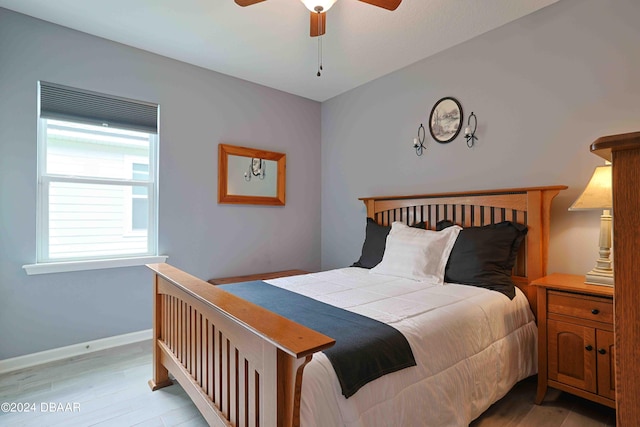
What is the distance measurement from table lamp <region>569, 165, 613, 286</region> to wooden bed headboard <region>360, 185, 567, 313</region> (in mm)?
241

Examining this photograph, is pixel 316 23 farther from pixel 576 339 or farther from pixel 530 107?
pixel 576 339

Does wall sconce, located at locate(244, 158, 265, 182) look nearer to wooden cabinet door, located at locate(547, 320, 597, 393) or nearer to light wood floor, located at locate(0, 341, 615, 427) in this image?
light wood floor, located at locate(0, 341, 615, 427)

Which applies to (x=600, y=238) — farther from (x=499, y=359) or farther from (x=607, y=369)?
(x=499, y=359)

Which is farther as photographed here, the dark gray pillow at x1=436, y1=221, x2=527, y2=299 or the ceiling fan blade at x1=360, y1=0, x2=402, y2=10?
the dark gray pillow at x1=436, y1=221, x2=527, y2=299

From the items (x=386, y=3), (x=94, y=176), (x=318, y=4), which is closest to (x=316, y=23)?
(x=318, y=4)

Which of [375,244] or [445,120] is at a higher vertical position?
[445,120]

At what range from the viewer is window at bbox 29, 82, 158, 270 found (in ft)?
8.45

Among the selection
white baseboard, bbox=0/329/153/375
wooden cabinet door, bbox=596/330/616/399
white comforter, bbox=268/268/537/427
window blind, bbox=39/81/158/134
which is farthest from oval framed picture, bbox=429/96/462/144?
white baseboard, bbox=0/329/153/375

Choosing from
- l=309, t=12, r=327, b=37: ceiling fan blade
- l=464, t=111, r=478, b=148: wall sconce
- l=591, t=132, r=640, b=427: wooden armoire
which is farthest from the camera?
l=464, t=111, r=478, b=148: wall sconce

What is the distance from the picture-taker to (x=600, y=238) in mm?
1927

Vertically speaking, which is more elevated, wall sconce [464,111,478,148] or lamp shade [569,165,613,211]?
wall sconce [464,111,478,148]

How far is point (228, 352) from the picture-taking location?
1377 mm

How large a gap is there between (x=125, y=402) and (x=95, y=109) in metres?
2.27

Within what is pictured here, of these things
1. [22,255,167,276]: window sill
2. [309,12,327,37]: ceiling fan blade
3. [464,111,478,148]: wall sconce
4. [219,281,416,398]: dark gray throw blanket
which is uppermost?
[309,12,327,37]: ceiling fan blade
